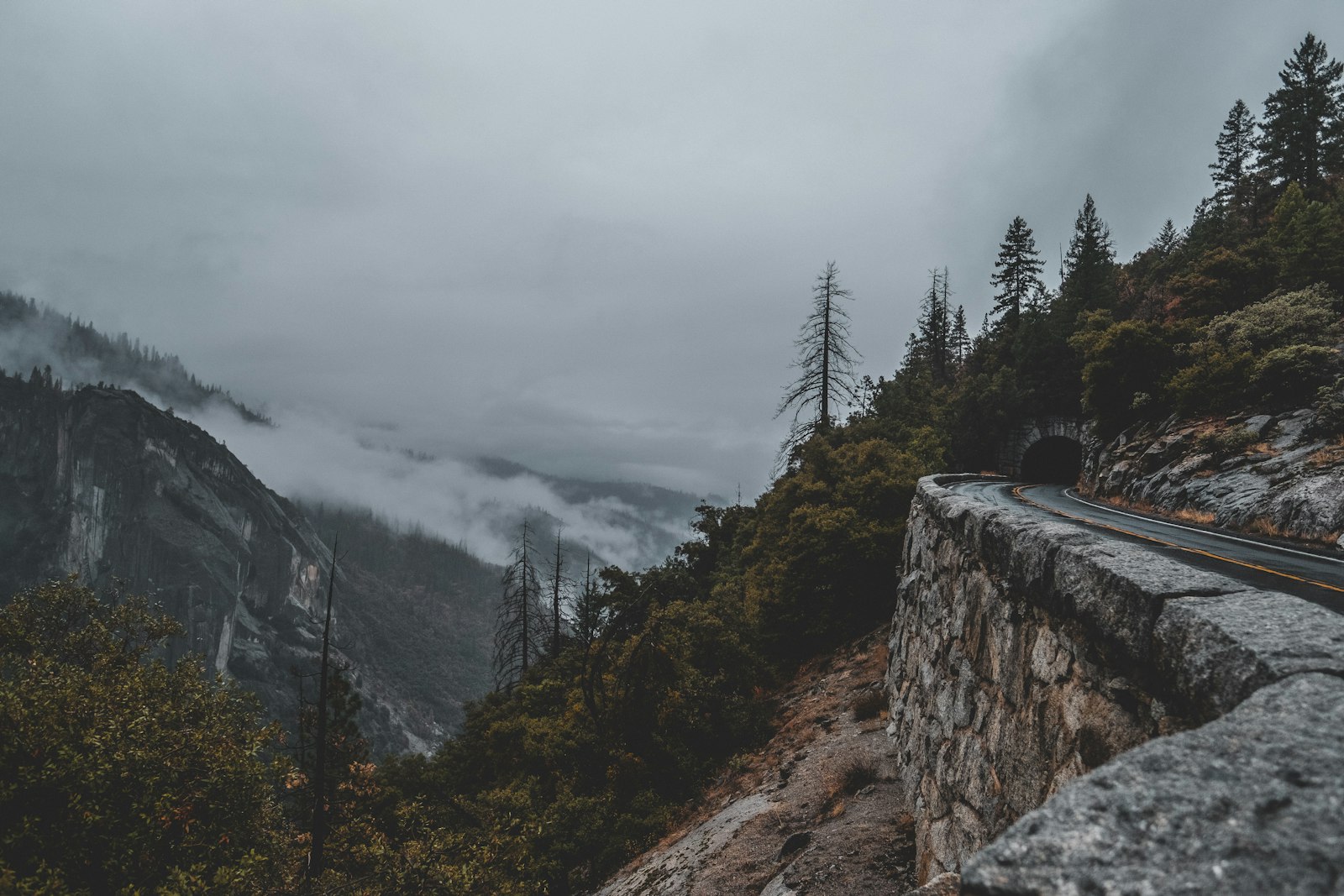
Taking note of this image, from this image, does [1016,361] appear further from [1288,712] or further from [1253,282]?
[1288,712]

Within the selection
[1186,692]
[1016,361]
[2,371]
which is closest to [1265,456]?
[1186,692]

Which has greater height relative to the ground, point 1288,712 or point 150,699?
point 1288,712

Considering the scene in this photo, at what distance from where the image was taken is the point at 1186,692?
2602 mm

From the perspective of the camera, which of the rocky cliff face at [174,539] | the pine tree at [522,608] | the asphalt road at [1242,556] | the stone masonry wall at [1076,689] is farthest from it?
the rocky cliff face at [174,539]

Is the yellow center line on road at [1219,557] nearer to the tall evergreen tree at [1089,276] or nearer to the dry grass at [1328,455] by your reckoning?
the dry grass at [1328,455]

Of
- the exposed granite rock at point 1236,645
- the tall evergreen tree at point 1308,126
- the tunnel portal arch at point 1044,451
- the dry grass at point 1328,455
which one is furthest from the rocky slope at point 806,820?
the tall evergreen tree at point 1308,126

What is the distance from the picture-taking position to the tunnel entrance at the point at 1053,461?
3552cm

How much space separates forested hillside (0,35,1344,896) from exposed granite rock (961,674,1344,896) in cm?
881

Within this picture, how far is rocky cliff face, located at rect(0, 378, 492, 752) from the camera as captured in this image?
6004 inches

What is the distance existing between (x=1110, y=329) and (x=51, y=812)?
28703 millimetres

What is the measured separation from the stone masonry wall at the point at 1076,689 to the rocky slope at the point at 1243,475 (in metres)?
7.17

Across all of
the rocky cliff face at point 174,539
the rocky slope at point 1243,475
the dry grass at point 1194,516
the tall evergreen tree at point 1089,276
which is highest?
the tall evergreen tree at point 1089,276

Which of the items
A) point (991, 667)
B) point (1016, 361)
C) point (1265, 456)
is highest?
point (1016, 361)

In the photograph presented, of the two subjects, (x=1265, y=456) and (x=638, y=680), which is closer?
(x=1265, y=456)
